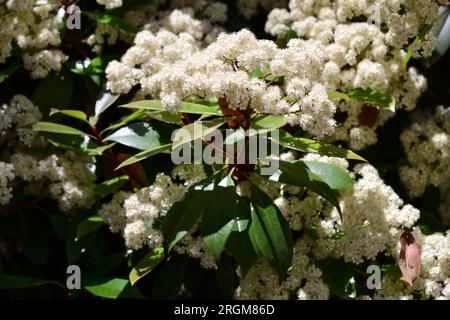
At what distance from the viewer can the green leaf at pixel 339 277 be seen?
2605 mm

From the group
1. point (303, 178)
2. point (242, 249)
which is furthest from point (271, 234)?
point (303, 178)

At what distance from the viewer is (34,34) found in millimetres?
3115

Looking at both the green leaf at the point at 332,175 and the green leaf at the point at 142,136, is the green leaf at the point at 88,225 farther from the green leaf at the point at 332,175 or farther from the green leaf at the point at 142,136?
the green leaf at the point at 332,175

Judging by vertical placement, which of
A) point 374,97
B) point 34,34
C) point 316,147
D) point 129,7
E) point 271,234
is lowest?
point 271,234

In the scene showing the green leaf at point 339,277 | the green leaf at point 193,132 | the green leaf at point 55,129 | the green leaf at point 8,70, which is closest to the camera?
the green leaf at point 193,132

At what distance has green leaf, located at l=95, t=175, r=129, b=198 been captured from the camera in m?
2.79

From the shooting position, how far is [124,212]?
8.79 feet

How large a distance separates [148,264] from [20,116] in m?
0.92

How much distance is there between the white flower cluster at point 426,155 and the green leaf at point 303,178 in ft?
1.99

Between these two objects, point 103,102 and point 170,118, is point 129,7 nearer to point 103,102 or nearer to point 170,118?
point 103,102

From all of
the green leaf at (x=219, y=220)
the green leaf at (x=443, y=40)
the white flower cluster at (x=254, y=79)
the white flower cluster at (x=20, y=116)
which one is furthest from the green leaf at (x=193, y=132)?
the green leaf at (x=443, y=40)

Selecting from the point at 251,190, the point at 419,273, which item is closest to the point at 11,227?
the point at 251,190
